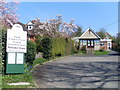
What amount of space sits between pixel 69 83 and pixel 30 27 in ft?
133

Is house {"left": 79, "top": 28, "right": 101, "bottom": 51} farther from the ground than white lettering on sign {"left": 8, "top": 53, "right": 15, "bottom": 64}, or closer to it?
farther from the ground

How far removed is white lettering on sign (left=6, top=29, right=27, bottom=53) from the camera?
8461 millimetres

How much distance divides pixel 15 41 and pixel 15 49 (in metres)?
0.39

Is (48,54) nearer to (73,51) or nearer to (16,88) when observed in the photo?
(16,88)

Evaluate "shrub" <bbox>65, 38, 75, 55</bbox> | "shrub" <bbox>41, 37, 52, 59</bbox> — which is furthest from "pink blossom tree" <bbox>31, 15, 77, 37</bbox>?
"shrub" <bbox>41, 37, 52, 59</bbox>

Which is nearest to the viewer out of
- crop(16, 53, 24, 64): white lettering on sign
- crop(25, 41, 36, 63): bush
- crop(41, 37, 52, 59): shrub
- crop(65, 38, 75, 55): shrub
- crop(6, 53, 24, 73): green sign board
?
crop(6, 53, 24, 73): green sign board

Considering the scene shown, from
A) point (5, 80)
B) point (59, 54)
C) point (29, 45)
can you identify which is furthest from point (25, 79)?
point (59, 54)

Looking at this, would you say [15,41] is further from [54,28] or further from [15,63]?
[54,28]

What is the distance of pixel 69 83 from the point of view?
7617mm

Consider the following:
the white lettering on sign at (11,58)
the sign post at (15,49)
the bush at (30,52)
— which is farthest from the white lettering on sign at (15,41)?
the bush at (30,52)

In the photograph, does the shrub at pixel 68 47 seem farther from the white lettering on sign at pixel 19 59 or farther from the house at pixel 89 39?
the white lettering on sign at pixel 19 59

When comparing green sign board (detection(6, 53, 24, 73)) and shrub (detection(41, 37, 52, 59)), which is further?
shrub (detection(41, 37, 52, 59))

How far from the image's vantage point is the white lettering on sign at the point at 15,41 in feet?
27.8

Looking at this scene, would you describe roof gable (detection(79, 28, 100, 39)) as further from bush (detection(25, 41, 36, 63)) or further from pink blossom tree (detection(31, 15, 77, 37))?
bush (detection(25, 41, 36, 63))
